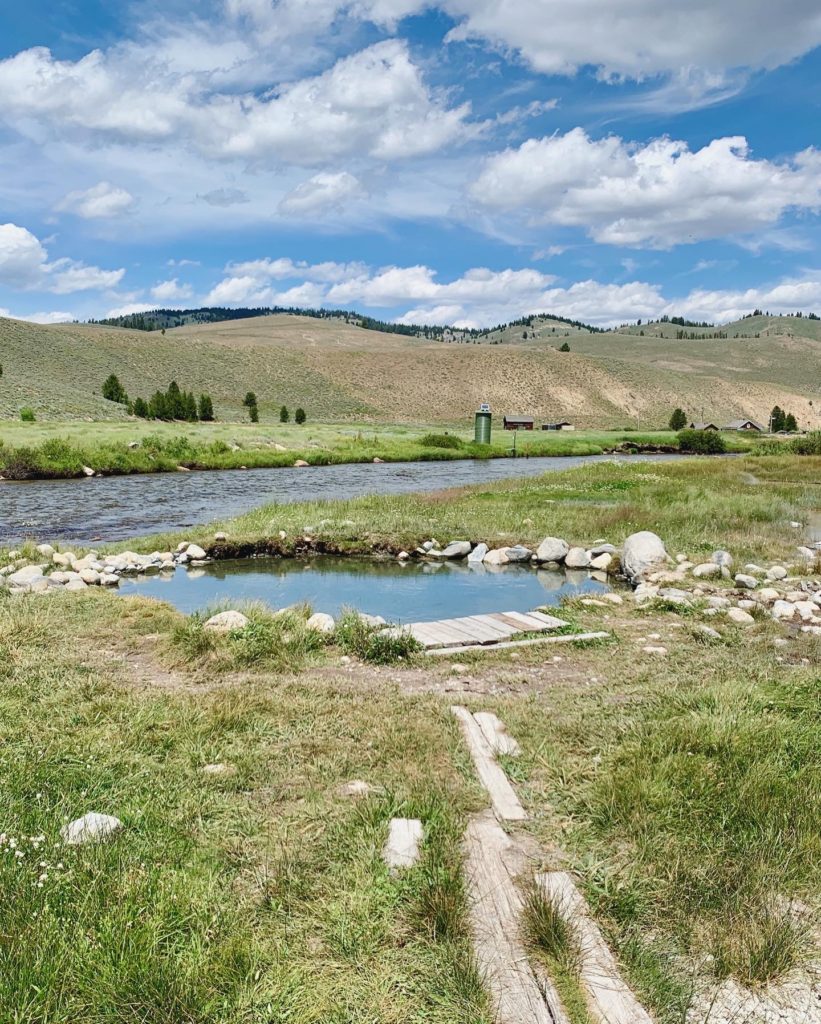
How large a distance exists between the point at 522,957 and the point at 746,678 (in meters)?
4.88

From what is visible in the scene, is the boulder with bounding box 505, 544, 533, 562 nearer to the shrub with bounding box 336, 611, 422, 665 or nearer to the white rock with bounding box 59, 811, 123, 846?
the shrub with bounding box 336, 611, 422, 665

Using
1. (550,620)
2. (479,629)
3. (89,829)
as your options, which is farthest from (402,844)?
(550,620)

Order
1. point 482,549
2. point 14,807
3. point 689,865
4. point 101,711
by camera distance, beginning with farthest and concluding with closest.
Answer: point 482,549
point 101,711
point 14,807
point 689,865

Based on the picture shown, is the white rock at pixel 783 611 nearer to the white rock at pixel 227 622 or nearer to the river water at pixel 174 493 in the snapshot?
the white rock at pixel 227 622

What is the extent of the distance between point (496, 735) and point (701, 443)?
6943 centimetres

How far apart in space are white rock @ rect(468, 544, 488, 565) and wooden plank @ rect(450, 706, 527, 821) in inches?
408

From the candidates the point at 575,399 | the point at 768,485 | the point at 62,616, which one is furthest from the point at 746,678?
the point at 575,399

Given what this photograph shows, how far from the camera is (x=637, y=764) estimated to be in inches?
195

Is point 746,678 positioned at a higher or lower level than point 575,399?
lower

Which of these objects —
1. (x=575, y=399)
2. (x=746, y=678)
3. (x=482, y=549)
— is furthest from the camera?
(x=575, y=399)

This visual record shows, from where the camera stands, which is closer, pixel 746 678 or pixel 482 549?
pixel 746 678

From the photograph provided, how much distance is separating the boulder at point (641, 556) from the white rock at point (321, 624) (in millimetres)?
6751

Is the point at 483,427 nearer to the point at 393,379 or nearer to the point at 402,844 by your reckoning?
the point at 402,844

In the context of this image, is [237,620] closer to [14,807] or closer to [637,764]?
[14,807]
